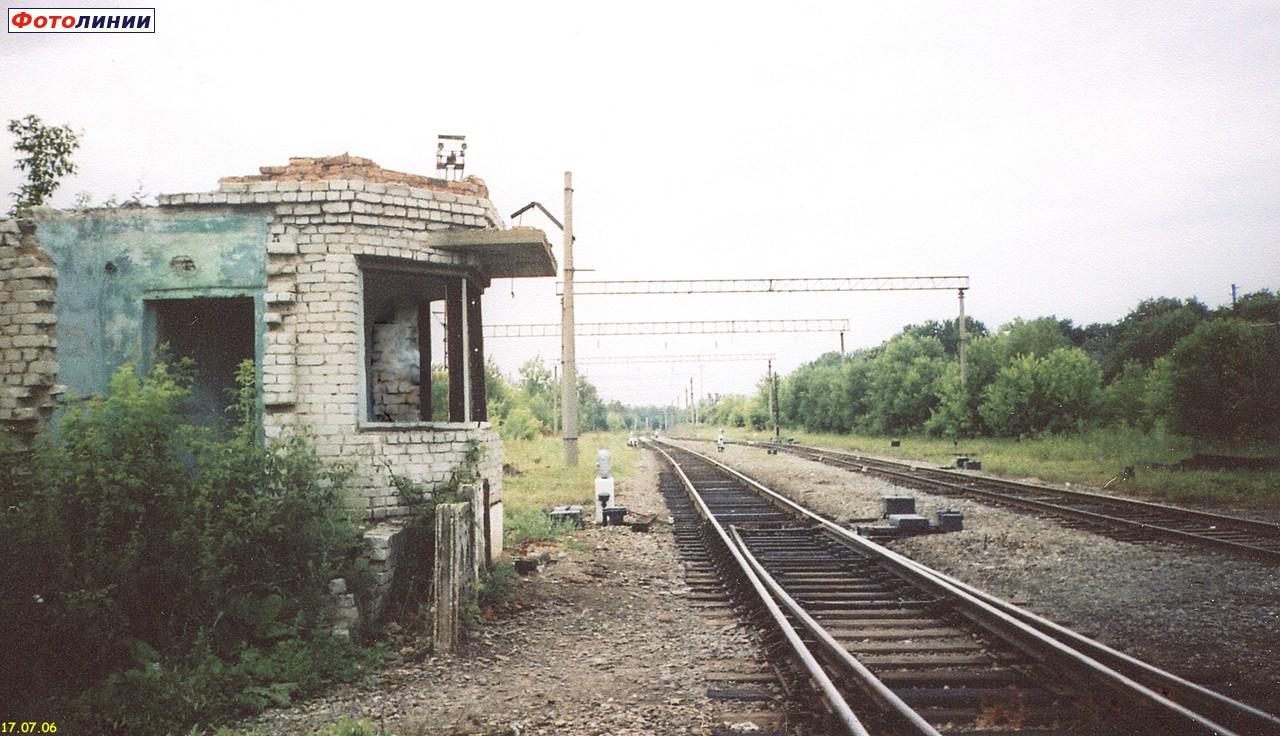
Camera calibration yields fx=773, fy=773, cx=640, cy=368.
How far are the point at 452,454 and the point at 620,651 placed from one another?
259 centimetres

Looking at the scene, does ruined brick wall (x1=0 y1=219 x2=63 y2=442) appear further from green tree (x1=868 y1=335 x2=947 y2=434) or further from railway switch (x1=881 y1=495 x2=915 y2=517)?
green tree (x1=868 y1=335 x2=947 y2=434)

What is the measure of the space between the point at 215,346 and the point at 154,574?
3.81 m

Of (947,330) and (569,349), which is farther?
(947,330)

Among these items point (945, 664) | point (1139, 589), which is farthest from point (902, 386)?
point (945, 664)

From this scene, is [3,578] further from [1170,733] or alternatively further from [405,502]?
[1170,733]

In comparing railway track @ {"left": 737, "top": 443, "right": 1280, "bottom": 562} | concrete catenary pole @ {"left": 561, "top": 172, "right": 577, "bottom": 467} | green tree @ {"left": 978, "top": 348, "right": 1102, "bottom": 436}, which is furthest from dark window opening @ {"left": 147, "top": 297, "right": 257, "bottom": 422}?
green tree @ {"left": 978, "top": 348, "right": 1102, "bottom": 436}

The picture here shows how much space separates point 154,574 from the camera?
5367 mm

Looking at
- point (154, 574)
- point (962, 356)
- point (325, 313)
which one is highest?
point (962, 356)

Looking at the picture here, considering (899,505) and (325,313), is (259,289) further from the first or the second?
(899,505)

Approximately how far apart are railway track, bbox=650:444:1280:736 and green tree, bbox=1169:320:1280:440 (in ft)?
62.2

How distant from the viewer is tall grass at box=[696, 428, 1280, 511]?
14234 mm

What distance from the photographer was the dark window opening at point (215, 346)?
26.9 feet

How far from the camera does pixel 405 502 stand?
7.22 meters

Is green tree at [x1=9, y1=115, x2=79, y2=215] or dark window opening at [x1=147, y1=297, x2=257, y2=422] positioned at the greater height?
green tree at [x1=9, y1=115, x2=79, y2=215]
